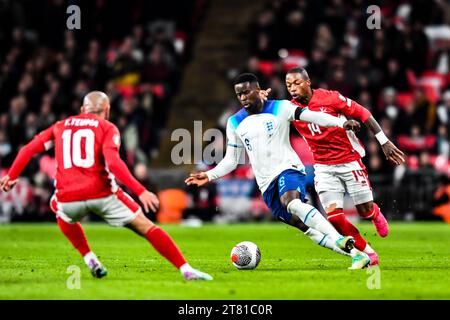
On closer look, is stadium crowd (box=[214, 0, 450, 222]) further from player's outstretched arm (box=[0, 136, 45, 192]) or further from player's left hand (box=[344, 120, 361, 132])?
player's outstretched arm (box=[0, 136, 45, 192])

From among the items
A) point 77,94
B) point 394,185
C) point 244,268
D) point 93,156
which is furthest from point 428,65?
point 93,156

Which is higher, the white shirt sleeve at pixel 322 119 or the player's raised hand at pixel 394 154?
the white shirt sleeve at pixel 322 119

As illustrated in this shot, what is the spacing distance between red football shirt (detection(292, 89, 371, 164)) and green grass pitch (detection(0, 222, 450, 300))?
1064 mm

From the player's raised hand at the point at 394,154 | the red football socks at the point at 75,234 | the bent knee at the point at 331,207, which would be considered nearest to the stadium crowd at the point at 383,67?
the bent knee at the point at 331,207

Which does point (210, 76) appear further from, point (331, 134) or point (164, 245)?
point (164, 245)

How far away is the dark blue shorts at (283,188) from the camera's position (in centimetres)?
1192

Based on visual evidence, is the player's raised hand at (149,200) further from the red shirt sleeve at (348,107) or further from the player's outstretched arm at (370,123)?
Result: the red shirt sleeve at (348,107)

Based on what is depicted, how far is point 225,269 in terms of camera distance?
12172mm

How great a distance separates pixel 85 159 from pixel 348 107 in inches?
142

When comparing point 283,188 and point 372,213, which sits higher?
point 283,188

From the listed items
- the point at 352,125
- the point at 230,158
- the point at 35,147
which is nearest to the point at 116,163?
the point at 35,147

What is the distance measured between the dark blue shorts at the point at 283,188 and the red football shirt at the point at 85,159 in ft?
7.12

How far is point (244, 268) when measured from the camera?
1206cm

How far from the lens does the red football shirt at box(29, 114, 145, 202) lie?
1052 cm
